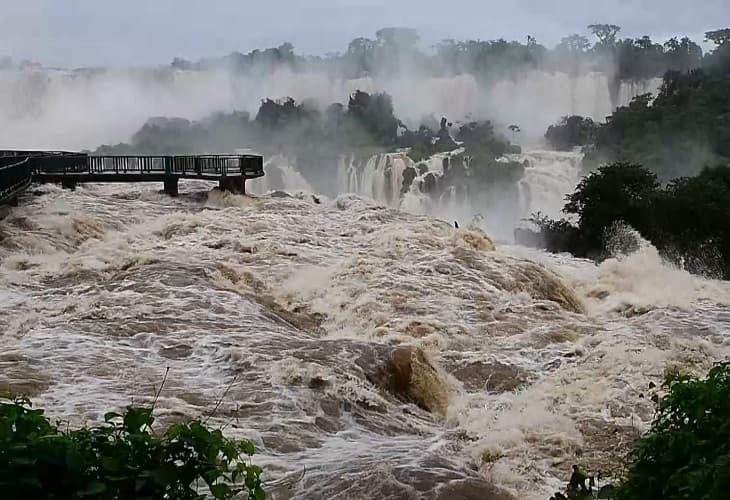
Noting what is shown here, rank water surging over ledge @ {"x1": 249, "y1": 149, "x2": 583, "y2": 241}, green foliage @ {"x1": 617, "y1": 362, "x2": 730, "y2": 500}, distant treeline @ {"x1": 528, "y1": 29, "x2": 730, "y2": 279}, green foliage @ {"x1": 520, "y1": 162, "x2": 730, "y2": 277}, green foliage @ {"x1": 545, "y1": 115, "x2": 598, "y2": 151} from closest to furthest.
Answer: green foliage @ {"x1": 617, "y1": 362, "x2": 730, "y2": 500} → green foliage @ {"x1": 520, "y1": 162, "x2": 730, "y2": 277} → distant treeline @ {"x1": 528, "y1": 29, "x2": 730, "y2": 279} → water surging over ledge @ {"x1": 249, "y1": 149, "x2": 583, "y2": 241} → green foliage @ {"x1": 545, "y1": 115, "x2": 598, "y2": 151}

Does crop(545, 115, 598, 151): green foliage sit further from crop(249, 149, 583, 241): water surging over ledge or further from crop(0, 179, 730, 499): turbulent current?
crop(0, 179, 730, 499): turbulent current

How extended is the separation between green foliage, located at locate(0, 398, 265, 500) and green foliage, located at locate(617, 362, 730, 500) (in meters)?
1.38

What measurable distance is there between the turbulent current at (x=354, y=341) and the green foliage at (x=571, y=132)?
27.1 m

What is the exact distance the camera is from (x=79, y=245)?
14.9 metres

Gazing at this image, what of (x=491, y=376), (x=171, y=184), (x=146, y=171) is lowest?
(x=491, y=376)

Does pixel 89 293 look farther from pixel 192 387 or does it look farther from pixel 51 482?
pixel 51 482

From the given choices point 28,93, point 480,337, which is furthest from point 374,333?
point 28,93

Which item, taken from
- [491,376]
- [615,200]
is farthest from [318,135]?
[491,376]

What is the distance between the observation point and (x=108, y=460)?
8.87ft

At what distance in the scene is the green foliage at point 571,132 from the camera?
142 ft

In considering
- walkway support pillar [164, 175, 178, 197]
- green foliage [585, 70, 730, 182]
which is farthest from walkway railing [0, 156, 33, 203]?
green foliage [585, 70, 730, 182]

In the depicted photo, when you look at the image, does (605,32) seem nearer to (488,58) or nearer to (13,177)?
(488,58)

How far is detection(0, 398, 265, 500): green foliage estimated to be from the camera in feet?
8.54

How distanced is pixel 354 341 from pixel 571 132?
3777 centimetres
